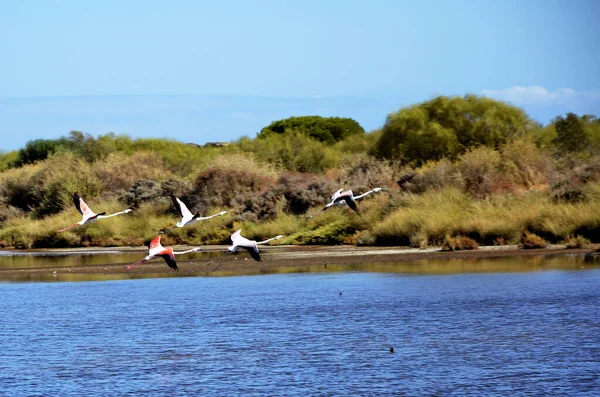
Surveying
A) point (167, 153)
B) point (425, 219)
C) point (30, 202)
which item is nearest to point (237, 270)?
point (425, 219)

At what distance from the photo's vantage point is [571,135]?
180 ft

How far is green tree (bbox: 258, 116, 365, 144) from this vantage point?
8669 centimetres

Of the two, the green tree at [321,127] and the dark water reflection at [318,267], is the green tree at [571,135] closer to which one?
the dark water reflection at [318,267]

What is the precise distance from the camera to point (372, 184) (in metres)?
44.1

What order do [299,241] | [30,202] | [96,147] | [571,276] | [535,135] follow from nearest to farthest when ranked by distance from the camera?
[571,276]
[299,241]
[535,135]
[30,202]
[96,147]

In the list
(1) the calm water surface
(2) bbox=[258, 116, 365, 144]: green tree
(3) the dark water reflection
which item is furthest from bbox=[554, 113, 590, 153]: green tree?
(2) bbox=[258, 116, 365, 144]: green tree

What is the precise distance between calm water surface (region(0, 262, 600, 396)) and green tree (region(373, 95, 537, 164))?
2215cm

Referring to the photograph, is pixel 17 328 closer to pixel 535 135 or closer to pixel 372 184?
pixel 372 184

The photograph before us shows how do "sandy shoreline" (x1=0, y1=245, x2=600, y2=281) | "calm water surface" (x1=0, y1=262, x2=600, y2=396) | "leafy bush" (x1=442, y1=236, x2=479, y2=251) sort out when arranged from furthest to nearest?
"leafy bush" (x1=442, y1=236, x2=479, y2=251), "sandy shoreline" (x1=0, y1=245, x2=600, y2=281), "calm water surface" (x1=0, y1=262, x2=600, y2=396)

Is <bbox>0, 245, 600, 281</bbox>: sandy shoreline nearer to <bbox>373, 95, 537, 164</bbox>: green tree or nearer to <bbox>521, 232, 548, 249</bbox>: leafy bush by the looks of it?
<bbox>521, 232, 548, 249</bbox>: leafy bush

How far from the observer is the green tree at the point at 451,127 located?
5034cm

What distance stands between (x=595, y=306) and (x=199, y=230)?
23.9 meters

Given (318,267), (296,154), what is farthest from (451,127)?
(318,267)

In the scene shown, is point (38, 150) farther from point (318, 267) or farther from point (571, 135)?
point (318, 267)
